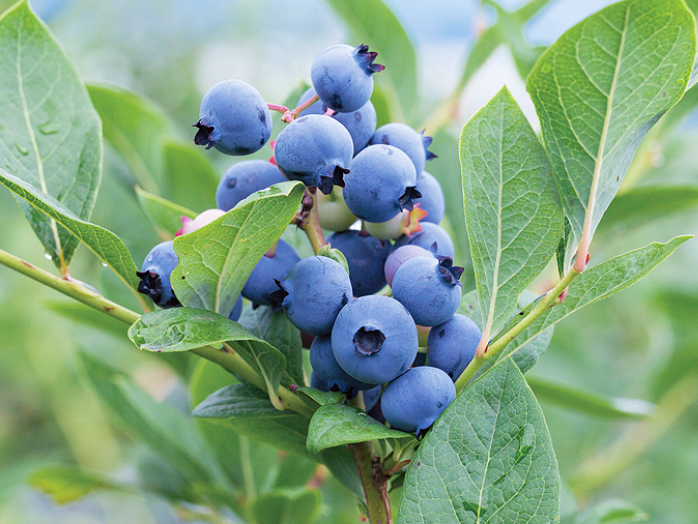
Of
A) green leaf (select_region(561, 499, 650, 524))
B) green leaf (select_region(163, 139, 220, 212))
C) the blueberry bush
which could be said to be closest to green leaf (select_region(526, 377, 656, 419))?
green leaf (select_region(561, 499, 650, 524))

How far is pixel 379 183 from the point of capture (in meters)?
0.63

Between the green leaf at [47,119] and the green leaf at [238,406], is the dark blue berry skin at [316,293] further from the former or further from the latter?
the green leaf at [47,119]

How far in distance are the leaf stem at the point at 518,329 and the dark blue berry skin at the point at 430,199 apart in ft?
0.61

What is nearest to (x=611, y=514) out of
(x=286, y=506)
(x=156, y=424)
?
(x=286, y=506)

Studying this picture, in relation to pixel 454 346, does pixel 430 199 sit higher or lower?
higher

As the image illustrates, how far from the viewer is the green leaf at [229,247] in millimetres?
525

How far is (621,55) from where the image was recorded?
522 millimetres

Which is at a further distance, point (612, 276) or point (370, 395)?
point (370, 395)

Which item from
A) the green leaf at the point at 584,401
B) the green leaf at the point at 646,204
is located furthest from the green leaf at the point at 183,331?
Result: the green leaf at the point at 646,204

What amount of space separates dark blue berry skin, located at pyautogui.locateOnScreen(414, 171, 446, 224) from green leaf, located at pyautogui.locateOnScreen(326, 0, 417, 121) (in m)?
0.57

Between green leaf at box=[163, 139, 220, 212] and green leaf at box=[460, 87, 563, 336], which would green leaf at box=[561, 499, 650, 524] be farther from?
green leaf at box=[163, 139, 220, 212]

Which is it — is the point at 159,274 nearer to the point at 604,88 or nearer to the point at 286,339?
the point at 286,339

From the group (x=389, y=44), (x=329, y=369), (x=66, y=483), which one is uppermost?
(x=389, y=44)

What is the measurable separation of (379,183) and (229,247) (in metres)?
0.18
